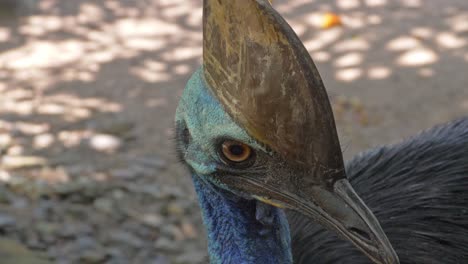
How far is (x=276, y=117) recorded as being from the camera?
4.22 feet

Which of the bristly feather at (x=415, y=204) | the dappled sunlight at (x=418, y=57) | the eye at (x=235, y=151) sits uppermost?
the eye at (x=235, y=151)

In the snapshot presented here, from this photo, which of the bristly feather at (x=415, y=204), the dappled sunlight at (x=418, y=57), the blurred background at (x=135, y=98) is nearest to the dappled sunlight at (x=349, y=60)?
the blurred background at (x=135, y=98)

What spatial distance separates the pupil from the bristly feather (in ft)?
1.95

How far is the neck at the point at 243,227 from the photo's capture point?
1.59 meters

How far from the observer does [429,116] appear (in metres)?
3.63

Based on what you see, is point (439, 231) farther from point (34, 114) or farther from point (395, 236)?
point (34, 114)

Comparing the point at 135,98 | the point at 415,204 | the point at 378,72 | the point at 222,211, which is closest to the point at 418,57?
the point at 378,72

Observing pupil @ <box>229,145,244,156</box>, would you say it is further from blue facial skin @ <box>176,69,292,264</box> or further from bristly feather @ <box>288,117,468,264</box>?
bristly feather @ <box>288,117,468,264</box>

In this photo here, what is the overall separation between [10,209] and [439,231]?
5.99 ft

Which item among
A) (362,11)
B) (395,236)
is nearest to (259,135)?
(395,236)

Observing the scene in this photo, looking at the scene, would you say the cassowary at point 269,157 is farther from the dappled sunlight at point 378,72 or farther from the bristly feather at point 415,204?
the dappled sunlight at point 378,72

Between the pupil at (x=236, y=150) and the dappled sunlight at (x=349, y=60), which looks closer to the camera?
the pupil at (x=236, y=150)

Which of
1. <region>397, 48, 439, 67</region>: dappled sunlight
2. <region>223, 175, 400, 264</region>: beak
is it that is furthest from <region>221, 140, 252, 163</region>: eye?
<region>397, 48, 439, 67</region>: dappled sunlight

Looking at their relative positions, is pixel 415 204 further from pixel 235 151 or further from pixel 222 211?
pixel 235 151
